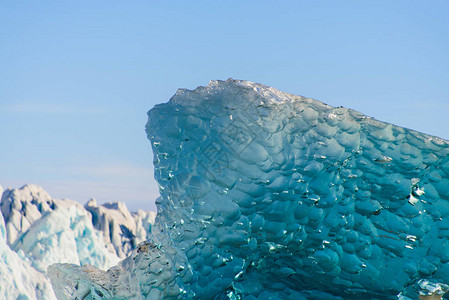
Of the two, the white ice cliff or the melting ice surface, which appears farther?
the white ice cliff

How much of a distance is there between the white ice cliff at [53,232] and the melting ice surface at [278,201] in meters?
6.92

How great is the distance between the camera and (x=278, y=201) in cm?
357

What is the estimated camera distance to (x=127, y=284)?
3.66m

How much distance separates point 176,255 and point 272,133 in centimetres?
103

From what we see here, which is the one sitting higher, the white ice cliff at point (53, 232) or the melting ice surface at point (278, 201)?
the white ice cliff at point (53, 232)

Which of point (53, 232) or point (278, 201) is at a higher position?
point (53, 232)

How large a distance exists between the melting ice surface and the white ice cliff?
22.7ft

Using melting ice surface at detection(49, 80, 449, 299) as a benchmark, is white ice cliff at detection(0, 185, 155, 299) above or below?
above

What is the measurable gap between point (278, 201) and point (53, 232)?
892 cm

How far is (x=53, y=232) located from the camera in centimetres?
1138

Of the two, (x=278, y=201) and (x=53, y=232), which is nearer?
(x=278, y=201)

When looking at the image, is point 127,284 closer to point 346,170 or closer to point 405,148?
point 346,170

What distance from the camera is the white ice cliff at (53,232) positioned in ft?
36.0

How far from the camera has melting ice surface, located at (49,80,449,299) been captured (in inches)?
138
